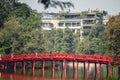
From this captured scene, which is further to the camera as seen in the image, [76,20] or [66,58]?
[76,20]

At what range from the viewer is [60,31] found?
4429 inches

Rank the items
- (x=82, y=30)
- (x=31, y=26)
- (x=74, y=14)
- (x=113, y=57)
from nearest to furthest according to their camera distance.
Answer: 1. (x=113, y=57)
2. (x=31, y=26)
3. (x=82, y=30)
4. (x=74, y=14)

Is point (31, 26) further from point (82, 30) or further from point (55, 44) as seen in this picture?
point (82, 30)

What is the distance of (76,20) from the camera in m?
132

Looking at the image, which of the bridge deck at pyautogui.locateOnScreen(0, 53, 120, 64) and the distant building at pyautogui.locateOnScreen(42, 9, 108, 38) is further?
the distant building at pyautogui.locateOnScreen(42, 9, 108, 38)

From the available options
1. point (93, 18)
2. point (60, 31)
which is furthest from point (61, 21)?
point (60, 31)

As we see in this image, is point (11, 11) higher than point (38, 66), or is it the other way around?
point (11, 11)

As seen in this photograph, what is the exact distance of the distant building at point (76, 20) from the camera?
417ft

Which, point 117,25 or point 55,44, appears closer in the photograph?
point 117,25

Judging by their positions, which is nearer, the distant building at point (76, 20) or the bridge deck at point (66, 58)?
the bridge deck at point (66, 58)

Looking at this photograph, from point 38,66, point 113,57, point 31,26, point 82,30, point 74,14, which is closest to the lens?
point 113,57

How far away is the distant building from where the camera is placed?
127 metres

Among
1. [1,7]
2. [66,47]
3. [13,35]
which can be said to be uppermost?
[1,7]

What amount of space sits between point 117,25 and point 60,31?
63098 millimetres
